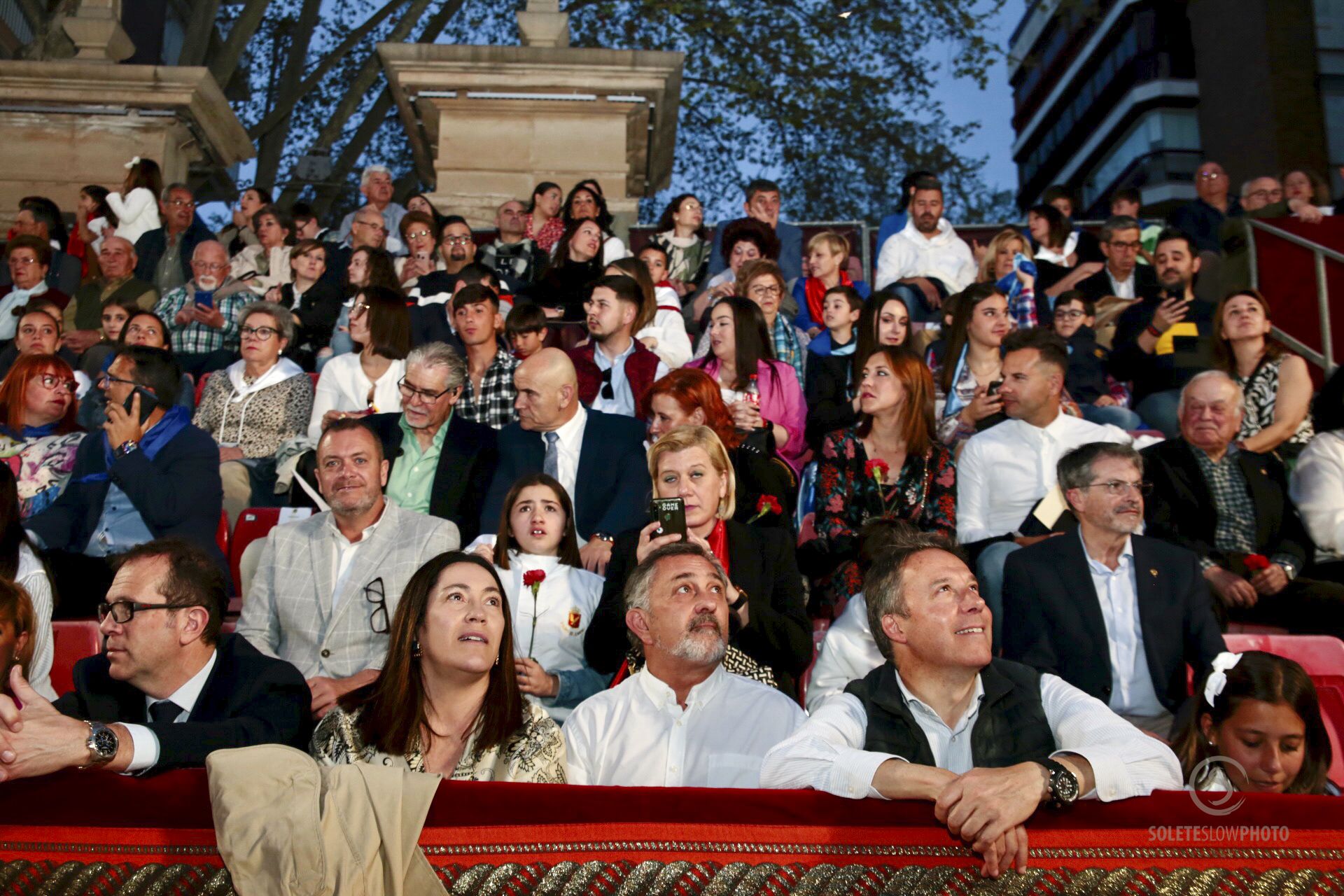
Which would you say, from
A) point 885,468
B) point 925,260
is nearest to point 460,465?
point 885,468

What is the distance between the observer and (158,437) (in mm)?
5215

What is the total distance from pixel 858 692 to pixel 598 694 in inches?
33.0

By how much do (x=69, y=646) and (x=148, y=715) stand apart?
3.93ft

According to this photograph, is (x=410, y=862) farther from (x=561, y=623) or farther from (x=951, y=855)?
(x=561, y=623)

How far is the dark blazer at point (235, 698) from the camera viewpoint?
3.33 meters

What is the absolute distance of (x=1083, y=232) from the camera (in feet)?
30.6

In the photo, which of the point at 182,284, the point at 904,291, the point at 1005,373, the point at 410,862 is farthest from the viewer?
the point at 182,284

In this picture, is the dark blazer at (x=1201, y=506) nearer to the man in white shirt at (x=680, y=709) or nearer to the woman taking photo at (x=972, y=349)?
the woman taking photo at (x=972, y=349)

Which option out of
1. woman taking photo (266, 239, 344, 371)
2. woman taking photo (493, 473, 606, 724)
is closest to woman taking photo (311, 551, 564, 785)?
woman taking photo (493, 473, 606, 724)

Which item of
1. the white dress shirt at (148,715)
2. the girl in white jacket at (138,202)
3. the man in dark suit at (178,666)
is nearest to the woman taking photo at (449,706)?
the man in dark suit at (178,666)

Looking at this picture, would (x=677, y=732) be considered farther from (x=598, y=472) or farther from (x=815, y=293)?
(x=815, y=293)

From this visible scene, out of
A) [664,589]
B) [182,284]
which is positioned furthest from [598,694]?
[182,284]

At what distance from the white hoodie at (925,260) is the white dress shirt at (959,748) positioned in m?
5.74

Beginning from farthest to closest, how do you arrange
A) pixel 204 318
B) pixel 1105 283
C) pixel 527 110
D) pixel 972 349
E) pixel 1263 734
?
pixel 527 110 → pixel 1105 283 → pixel 204 318 → pixel 972 349 → pixel 1263 734
